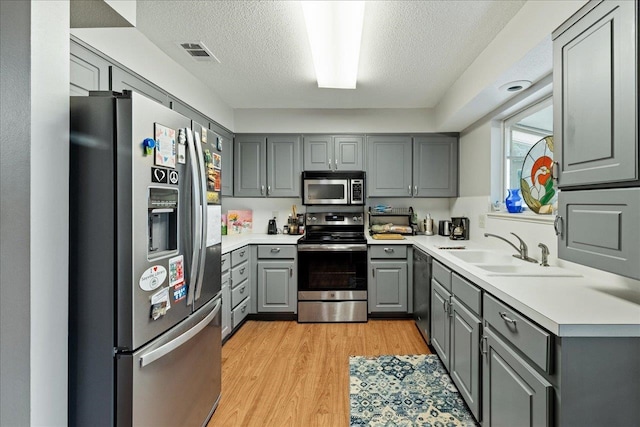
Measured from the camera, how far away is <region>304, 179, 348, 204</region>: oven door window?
148 inches

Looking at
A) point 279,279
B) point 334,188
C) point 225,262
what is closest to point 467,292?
point 225,262

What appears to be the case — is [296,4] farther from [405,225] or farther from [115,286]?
[405,225]

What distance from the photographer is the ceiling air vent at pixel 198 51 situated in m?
2.25

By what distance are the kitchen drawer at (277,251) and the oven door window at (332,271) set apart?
88 millimetres

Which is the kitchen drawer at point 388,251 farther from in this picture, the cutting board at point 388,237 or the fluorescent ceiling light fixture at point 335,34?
the fluorescent ceiling light fixture at point 335,34

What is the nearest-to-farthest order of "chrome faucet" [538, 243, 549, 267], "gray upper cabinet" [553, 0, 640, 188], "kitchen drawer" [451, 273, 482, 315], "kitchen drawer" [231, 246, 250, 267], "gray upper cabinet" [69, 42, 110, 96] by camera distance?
"gray upper cabinet" [553, 0, 640, 188]
"gray upper cabinet" [69, 42, 110, 96]
"kitchen drawer" [451, 273, 482, 315]
"chrome faucet" [538, 243, 549, 267]
"kitchen drawer" [231, 246, 250, 267]

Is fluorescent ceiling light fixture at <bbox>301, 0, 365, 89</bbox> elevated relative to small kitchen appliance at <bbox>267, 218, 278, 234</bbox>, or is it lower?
elevated

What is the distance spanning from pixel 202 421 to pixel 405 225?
2.97 metres

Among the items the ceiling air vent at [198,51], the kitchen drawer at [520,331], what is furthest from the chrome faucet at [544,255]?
the ceiling air vent at [198,51]

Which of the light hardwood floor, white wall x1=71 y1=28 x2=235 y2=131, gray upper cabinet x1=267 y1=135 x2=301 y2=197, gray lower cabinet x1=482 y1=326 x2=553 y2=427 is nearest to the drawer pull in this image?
gray lower cabinet x1=482 y1=326 x2=553 y2=427

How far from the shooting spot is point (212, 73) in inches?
109

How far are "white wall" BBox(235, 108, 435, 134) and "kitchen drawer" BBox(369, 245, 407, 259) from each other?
4.52ft

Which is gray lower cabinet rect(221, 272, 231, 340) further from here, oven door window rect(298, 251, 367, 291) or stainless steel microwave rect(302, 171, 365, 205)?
stainless steel microwave rect(302, 171, 365, 205)

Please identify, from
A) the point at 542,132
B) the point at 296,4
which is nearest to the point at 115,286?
the point at 296,4
